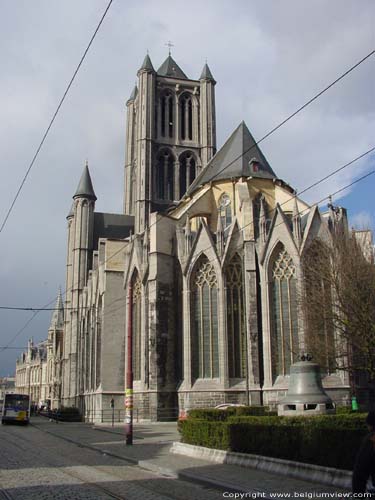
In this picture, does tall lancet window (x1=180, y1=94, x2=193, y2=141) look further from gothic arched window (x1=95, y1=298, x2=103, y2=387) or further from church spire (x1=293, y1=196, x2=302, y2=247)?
church spire (x1=293, y1=196, x2=302, y2=247)

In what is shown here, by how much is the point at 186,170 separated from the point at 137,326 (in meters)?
24.2

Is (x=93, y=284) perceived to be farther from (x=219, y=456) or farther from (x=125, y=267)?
(x=219, y=456)

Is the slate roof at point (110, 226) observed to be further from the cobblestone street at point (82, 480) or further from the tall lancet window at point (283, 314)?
the cobblestone street at point (82, 480)

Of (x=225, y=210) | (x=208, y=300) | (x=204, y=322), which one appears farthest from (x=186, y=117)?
(x=204, y=322)

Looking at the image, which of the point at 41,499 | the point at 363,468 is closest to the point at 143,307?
the point at 41,499

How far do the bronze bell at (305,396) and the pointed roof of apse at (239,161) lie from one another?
2214 cm

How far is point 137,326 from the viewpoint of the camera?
3712 centimetres

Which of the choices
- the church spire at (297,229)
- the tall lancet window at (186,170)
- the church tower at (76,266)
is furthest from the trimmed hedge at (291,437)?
the tall lancet window at (186,170)

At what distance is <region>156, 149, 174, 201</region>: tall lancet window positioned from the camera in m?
55.9

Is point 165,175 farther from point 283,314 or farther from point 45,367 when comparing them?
point 45,367

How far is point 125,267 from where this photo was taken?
40.0 metres

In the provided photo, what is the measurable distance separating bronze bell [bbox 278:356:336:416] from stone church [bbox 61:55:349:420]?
7217mm

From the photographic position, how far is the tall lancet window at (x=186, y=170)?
56.9 meters

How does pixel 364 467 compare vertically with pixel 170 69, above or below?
below
